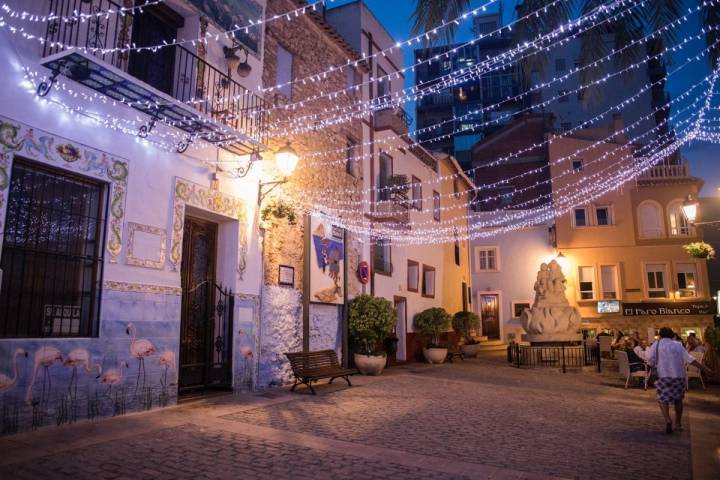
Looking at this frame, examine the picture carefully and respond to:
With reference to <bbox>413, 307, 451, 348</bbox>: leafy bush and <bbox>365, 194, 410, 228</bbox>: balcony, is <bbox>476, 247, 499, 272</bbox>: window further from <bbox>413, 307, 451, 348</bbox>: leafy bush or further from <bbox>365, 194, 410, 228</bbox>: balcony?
<bbox>365, 194, 410, 228</bbox>: balcony

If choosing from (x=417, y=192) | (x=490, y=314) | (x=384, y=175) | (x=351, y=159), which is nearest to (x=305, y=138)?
(x=351, y=159)

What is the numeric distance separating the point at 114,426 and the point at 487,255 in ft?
78.2

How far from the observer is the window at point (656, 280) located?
24.5m

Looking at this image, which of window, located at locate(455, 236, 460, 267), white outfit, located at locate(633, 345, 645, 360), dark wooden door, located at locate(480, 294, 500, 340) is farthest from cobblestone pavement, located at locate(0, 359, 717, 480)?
dark wooden door, located at locate(480, 294, 500, 340)

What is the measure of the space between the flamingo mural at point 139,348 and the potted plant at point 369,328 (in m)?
6.51

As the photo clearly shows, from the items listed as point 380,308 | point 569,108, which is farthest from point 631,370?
point 569,108

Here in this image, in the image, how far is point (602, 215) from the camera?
25.7m

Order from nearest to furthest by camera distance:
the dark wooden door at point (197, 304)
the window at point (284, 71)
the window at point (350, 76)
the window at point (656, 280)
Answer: the dark wooden door at point (197, 304) < the window at point (284, 71) < the window at point (350, 76) < the window at point (656, 280)

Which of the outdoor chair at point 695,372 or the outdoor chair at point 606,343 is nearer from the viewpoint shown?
the outdoor chair at point 695,372

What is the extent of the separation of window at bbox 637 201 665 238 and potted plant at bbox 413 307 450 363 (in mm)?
12576

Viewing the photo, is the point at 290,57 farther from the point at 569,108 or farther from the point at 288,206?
the point at 569,108

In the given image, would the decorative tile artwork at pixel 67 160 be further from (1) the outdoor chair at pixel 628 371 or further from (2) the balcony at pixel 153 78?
(1) the outdoor chair at pixel 628 371

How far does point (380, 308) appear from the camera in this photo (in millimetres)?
13961

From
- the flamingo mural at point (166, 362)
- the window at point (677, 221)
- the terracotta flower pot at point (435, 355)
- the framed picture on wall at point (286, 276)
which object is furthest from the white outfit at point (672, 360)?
the window at point (677, 221)
